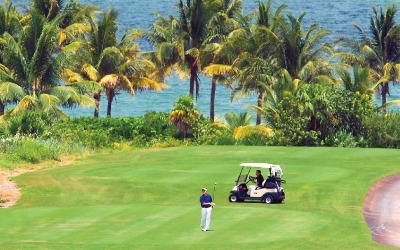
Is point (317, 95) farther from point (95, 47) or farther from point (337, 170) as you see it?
point (95, 47)

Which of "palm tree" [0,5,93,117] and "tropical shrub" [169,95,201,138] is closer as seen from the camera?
"tropical shrub" [169,95,201,138]

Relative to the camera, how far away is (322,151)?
60.9 m

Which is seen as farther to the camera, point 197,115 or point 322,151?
point 197,115

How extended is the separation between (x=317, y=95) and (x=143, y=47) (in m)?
107

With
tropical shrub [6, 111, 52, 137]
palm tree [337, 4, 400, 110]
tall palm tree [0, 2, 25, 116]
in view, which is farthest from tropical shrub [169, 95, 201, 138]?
palm tree [337, 4, 400, 110]

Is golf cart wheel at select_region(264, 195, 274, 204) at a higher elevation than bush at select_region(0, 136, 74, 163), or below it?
higher

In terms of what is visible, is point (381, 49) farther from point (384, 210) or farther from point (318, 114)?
point (384, 210)

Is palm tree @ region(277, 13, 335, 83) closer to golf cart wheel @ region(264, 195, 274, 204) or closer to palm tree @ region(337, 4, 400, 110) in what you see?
palm tree @ region(337, 4, 400, 110)

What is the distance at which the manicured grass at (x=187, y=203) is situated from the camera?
3600 cm

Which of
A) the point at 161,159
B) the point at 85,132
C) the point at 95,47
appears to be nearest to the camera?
the point at 161,159

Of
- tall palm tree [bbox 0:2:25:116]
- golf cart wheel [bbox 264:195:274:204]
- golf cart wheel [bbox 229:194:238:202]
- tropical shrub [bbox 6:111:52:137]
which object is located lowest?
tropical shrub [bbox 6:111:52:137]

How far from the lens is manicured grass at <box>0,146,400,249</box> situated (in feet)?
118

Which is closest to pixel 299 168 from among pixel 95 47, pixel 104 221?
pixel 104 221

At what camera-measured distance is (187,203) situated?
4556 centimetres
